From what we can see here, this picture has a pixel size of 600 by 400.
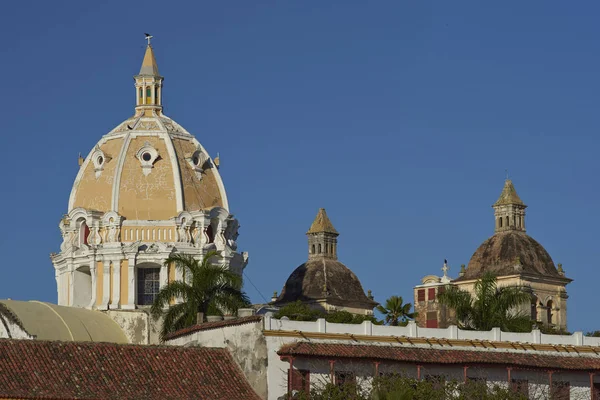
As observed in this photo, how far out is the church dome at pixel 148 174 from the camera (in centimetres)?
10156

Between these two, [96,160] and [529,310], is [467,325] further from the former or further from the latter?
[529,310]

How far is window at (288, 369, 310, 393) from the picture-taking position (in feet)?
218

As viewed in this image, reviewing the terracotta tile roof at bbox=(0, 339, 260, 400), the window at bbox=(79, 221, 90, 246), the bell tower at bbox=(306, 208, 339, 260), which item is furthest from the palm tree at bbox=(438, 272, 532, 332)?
the bell tower at bbox=(306, 208, 339, 260)

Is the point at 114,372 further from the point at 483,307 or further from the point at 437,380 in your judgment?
the point at 483,307

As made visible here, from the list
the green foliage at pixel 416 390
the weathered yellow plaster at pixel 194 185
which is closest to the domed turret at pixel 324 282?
the weathered yellow plaster at pixel 194 185

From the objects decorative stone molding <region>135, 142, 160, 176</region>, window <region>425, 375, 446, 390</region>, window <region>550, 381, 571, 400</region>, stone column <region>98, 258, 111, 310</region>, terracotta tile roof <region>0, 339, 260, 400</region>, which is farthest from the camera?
decorative stone molding <region>135, 142, 160, 176</region>

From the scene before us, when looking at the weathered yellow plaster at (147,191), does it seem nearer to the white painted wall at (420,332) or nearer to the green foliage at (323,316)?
the green foliage at (323,316)

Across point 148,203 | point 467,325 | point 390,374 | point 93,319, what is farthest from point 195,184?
point 390,374

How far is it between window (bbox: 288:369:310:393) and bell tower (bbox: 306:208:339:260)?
78583mm

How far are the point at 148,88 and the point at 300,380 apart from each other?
42.7m

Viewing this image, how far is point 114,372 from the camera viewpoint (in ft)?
211

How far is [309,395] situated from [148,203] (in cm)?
3749

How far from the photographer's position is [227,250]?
337 ft

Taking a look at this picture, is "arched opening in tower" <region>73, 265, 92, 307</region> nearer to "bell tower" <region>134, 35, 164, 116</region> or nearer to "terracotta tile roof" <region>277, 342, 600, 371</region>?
"bell tower" <region>134, 35, 164, 116</region>
